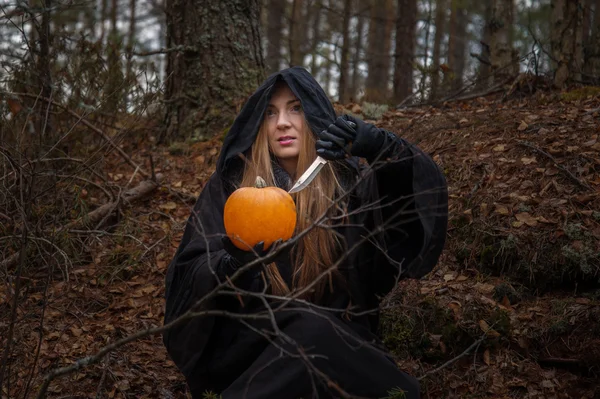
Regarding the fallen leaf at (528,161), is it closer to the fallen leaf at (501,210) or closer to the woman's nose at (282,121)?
the fallen leaf at (501,210)

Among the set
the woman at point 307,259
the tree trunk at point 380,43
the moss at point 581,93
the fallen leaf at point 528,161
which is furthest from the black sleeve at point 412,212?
the tree trunk at point 380,43

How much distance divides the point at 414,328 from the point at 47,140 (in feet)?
11.0

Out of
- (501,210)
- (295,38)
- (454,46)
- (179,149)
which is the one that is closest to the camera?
(501,210)

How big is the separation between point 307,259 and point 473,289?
1.62m

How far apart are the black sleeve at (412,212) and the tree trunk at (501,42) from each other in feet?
15.4

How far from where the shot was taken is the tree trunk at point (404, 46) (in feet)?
29.6

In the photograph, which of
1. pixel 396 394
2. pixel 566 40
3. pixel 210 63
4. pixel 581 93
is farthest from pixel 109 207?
pixel 566 40

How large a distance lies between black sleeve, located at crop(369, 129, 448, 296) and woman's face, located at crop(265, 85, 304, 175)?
Answer: 21.0 inches

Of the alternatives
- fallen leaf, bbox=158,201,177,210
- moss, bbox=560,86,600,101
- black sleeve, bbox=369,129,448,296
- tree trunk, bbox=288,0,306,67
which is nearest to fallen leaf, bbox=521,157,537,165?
moss, bbox=560,86,600,101

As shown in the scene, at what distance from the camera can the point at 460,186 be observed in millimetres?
4824

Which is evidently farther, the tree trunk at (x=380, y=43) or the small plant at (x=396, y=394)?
the tree trunk at (x=380, y=43)

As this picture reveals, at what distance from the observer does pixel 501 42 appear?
7.37 meters

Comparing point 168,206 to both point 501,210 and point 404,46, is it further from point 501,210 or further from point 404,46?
point 404,46

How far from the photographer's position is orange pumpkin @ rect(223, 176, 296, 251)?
256 centimetres
